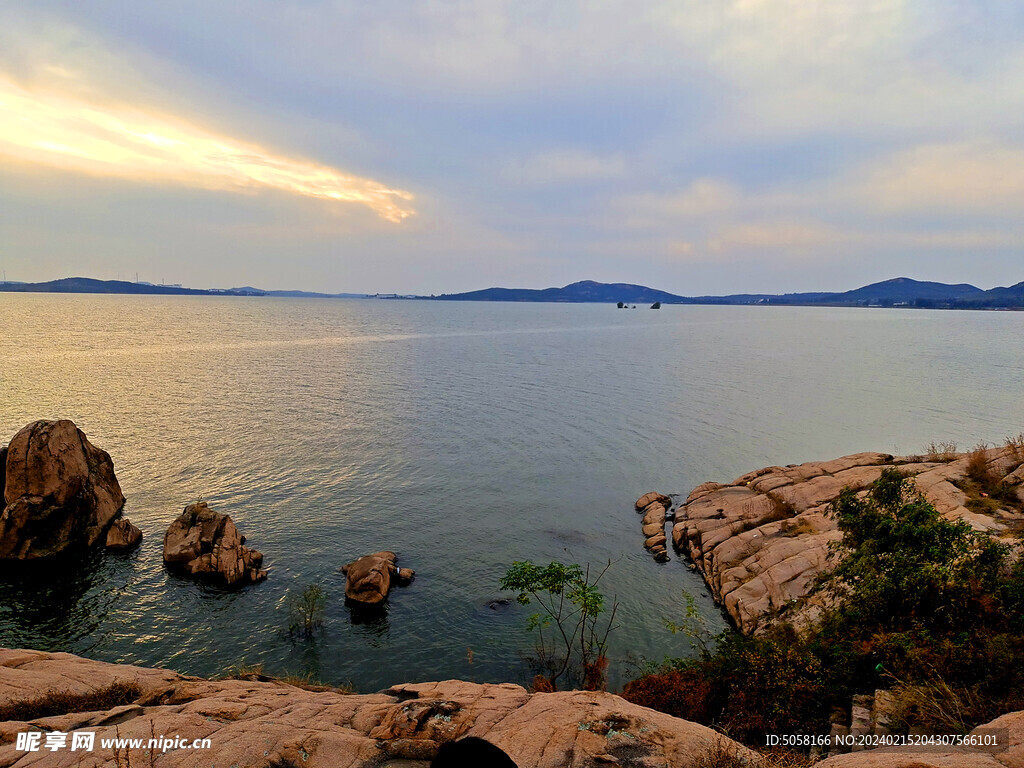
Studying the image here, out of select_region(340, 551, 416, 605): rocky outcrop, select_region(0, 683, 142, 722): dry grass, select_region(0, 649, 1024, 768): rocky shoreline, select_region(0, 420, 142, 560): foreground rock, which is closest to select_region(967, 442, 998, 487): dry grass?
select_region(0, 649, 1024, 768): rocky shoreline

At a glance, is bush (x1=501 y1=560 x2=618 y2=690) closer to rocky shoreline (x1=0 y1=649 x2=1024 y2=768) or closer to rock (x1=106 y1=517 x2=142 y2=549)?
rocky shoreline (x1=0 y1=649 x2=1024 y2=768)

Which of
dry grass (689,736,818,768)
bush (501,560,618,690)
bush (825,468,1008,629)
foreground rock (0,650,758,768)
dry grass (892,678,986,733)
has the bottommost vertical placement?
bush (501,560,618,690)

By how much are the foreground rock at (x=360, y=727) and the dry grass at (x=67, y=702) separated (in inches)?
4.4

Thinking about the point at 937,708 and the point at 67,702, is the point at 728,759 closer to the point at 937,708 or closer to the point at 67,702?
the point at 937,708

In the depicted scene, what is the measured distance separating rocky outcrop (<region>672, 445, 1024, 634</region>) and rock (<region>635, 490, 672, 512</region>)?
150cm

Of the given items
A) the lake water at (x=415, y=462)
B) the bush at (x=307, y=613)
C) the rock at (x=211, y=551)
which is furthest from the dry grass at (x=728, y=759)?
the rock at (x=211, y=551)

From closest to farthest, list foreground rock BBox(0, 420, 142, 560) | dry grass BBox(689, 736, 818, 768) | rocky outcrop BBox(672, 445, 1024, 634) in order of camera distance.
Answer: dry grass BBox(689, 736, 818, 768), rocky outcrop BBox(672, 445, 1024, 634), foreground rock BBox(0, 420, 142, 560)

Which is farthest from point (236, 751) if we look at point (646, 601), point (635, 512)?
point (635, 512)

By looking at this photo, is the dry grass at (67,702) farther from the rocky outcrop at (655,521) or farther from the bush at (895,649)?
the rocky outcrop at (655,521)

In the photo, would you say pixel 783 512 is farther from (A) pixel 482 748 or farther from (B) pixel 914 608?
(A) pixel 482 748

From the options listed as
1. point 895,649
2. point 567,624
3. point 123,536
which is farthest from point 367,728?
point 123,536

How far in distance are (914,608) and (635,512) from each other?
24887 mm

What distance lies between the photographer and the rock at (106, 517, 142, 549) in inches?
1296

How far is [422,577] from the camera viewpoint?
3100 cm
